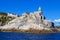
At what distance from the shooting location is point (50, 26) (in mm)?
127750

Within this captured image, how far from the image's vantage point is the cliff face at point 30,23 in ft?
390

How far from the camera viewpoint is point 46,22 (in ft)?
416

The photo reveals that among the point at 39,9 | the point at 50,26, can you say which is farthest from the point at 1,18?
the point at 50,26

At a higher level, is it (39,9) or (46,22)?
(39,9)

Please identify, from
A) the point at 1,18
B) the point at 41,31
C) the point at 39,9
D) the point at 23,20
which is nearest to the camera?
the point at 41,31

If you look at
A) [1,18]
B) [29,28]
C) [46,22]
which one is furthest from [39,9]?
[1,18]

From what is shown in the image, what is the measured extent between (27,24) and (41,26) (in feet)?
27.7

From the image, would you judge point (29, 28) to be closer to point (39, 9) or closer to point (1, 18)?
point (39, 9)

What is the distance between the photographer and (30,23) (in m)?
121

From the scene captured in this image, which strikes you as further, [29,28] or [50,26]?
[50,26]

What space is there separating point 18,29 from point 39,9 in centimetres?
2447

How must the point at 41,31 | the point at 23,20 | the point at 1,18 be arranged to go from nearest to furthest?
the point at 41,31, the point at 23,20, the point at 1,18

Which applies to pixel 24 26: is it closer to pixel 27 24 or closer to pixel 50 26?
pixel 27 24

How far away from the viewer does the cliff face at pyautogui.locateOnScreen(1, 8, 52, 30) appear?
11881 cm
